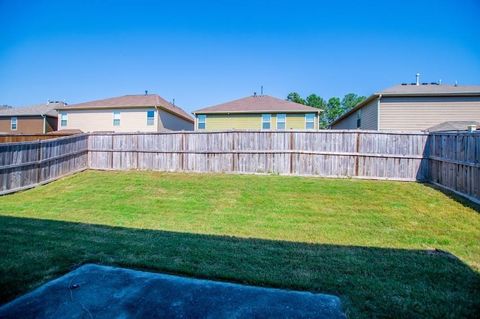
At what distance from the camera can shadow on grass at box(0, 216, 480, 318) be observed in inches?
109

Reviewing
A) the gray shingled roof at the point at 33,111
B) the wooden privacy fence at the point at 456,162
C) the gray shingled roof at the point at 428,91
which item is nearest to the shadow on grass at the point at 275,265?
the wooden privacy fence at the point at 456,162

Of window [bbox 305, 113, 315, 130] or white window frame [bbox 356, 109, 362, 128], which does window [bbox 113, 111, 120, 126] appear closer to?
window [bbox 305, 113, 315, 130]

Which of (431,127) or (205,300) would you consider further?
(431,127)

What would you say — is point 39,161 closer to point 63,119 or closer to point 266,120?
point 266,120

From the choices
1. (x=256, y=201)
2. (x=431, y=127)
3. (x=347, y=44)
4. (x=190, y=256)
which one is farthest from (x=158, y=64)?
(x=190, y=256)

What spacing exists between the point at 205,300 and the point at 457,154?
340 inches

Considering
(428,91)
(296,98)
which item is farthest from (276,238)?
(296,98)

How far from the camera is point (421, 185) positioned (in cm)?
952

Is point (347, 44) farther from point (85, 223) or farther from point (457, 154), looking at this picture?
point (85, 223)

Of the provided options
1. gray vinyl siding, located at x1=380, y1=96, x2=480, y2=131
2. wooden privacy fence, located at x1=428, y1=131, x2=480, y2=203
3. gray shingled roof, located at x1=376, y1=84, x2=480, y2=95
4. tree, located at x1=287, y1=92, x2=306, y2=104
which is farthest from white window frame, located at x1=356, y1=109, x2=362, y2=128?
tree, located at x1=287, y1=92, x2=306, y2=104

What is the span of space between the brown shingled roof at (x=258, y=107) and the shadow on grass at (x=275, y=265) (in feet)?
50.5

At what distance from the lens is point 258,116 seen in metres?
19.8

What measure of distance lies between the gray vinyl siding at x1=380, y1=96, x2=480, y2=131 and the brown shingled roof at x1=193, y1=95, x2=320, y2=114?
14.6 feet

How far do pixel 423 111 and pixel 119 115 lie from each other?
21248 mm
